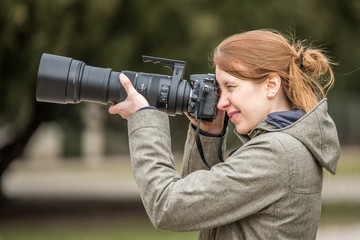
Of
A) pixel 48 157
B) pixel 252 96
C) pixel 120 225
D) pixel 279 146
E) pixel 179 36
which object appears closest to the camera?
pixel 279 146

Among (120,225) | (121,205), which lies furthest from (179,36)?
(121,205)

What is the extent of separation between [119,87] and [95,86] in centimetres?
10

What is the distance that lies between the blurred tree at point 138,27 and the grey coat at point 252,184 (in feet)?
14.3

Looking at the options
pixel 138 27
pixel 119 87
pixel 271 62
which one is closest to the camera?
pixel 271 62

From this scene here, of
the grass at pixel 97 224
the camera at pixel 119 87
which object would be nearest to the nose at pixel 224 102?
the camera at pixel 119 87

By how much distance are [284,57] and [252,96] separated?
6.4 inches

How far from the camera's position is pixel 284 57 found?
5.92ft

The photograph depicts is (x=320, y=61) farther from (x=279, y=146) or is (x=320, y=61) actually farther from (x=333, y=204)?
(x=333, y=204)

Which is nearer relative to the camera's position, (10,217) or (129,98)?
(129,98)

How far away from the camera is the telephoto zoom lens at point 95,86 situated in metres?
1.98

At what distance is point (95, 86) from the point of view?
2.04 m

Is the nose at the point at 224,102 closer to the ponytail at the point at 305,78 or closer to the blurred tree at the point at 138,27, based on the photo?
the ponytail at the point at 305,78

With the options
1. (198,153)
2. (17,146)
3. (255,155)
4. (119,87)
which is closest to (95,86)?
(119,87)

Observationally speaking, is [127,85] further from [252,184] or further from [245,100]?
[252,184]
